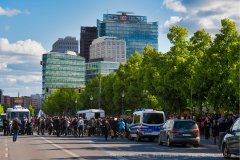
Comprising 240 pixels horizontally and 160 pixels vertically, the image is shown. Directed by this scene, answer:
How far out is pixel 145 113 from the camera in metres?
36.6

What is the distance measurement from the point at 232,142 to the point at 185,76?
34.0 m

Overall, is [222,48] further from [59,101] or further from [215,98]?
[59,101]

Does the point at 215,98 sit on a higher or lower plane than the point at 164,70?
lower

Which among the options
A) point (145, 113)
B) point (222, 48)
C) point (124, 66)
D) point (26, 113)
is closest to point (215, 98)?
point (222, 48)

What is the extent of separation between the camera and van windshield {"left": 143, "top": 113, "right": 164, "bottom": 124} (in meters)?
36.6

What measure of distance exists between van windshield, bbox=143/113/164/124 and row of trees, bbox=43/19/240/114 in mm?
5538

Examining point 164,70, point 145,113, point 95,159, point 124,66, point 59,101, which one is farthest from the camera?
point 59,101

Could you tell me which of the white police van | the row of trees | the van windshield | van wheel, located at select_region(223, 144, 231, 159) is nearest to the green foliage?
the row of trees

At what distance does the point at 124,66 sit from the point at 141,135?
41.4m

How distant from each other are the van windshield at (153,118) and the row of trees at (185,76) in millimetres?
5538

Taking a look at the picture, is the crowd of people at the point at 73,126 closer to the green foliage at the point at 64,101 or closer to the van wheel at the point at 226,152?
the van wheel at the point at 226,152

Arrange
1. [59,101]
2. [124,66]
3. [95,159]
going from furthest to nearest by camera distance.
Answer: [59,101]
[124,66]
[95,159]

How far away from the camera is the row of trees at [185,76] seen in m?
43.2

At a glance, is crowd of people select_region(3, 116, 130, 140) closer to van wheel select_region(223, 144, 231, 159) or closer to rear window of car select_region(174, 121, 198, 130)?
rear window of car select_region(174, 121, 198, 130)
